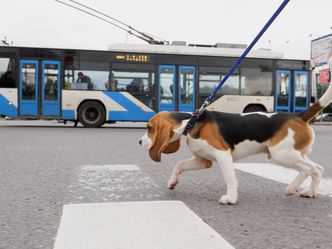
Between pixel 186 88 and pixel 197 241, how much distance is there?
15256mm

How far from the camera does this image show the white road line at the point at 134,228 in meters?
2.27

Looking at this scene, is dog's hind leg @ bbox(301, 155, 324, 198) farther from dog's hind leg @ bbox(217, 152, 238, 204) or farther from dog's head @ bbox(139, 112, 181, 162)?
dog's head @ bbox(139, 112, 181, 162)

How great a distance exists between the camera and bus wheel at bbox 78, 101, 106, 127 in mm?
16906

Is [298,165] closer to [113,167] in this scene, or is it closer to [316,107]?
[316,107]

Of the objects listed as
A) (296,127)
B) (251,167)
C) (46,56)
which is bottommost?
(251,167)

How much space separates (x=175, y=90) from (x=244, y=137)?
46.1ft

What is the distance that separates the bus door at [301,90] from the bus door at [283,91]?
286 mm

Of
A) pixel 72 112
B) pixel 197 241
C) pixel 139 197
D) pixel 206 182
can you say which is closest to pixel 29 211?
pixel 139 197

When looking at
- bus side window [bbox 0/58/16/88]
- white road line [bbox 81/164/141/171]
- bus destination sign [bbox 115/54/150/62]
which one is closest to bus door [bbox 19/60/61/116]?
bus side window [bbox 0/58/16/88]

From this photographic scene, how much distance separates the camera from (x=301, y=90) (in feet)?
59.6

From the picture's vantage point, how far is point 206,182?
4.44m

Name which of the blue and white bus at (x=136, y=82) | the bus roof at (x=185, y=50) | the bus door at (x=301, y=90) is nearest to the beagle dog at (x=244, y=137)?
the blue and white bus at (x=136, y=82)

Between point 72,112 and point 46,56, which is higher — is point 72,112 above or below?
below

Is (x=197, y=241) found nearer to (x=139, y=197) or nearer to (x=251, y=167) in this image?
(x=139, y=197)
